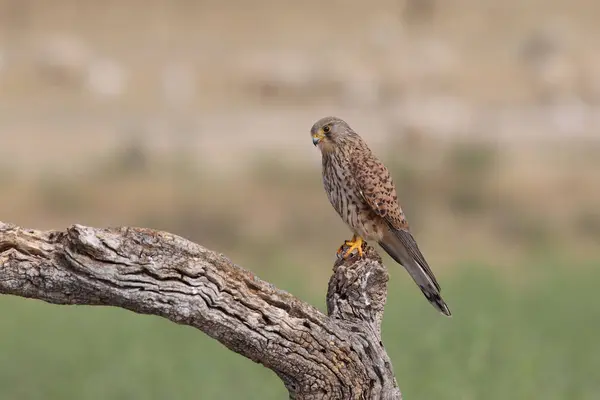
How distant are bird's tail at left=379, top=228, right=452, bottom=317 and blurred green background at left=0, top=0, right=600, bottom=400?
1.02 metres

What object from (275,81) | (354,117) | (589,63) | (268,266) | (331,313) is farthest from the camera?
(589,63)

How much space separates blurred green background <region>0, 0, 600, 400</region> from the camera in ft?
37.1

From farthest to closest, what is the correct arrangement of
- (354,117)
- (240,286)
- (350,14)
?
1. (350,14)
2. (354,117)
3. (240,286)

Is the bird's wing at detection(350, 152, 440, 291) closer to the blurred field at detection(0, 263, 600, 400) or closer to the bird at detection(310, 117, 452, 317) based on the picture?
the bird at detection(310, 117, 452, 317)

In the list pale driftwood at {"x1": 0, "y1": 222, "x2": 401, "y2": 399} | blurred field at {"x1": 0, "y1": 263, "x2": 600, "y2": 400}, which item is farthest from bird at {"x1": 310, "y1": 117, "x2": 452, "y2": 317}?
pale driftwood at {"x1": 0, "y1": 222, "x2": 401, "y2": 399}

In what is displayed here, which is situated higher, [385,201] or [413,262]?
[385,201]

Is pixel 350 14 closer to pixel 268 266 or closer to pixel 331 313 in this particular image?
pixel 268 266

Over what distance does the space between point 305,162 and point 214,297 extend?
22.6 metres

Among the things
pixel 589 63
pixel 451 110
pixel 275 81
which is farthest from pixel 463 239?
pixel 589 63

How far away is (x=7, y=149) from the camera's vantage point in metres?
30.4

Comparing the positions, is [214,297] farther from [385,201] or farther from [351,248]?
[385,201]

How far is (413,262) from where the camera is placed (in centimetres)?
726

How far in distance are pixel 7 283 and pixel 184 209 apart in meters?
17.4

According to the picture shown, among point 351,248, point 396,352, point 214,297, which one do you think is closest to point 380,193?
point 351,248
